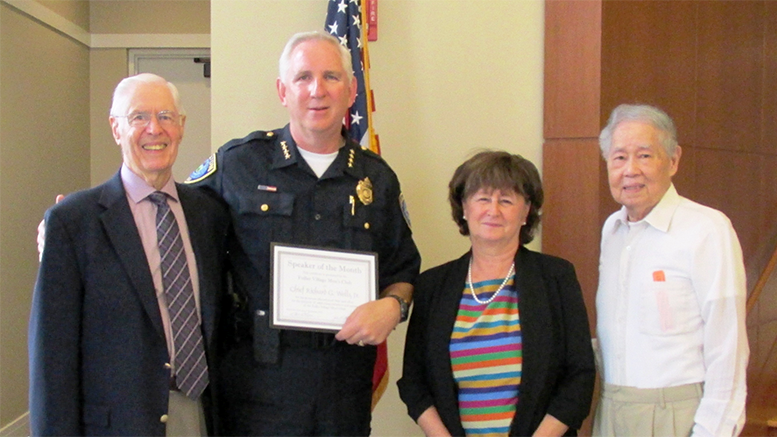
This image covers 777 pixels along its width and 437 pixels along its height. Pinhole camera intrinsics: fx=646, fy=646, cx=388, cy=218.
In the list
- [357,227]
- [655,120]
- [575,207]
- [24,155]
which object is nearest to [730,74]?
[575,207]

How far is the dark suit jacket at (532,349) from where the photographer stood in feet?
5.64

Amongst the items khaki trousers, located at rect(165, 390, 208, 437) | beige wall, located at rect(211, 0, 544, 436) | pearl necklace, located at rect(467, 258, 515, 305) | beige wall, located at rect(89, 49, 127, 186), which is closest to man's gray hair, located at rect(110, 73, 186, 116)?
khaki trousers, located at rect(165, 390, 208, 437)

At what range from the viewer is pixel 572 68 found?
2980 mm

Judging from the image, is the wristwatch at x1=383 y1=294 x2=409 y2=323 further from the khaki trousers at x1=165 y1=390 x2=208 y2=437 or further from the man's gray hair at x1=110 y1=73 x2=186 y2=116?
the man's gray hair at x1=110 y1=73 x2=186 y2=116

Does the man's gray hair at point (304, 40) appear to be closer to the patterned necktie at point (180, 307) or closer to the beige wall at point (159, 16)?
the patterned necktie at point (180, 307)

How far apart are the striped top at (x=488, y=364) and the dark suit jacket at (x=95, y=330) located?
2.54 ft

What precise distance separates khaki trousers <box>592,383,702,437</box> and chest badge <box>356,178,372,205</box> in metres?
0.88

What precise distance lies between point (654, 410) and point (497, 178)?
736 mm

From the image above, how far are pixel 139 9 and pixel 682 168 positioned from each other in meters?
4.27

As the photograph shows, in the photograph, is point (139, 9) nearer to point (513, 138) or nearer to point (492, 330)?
point (513, 138)

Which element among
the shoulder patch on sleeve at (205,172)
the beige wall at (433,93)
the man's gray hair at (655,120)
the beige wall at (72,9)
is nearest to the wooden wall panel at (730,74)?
the beige wall at (433,93)

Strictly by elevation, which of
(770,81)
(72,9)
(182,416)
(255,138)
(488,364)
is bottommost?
(182,416)

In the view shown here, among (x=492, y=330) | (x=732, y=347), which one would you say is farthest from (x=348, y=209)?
(x=732, y=347)

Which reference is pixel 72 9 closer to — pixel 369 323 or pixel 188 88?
pixel 188 88
